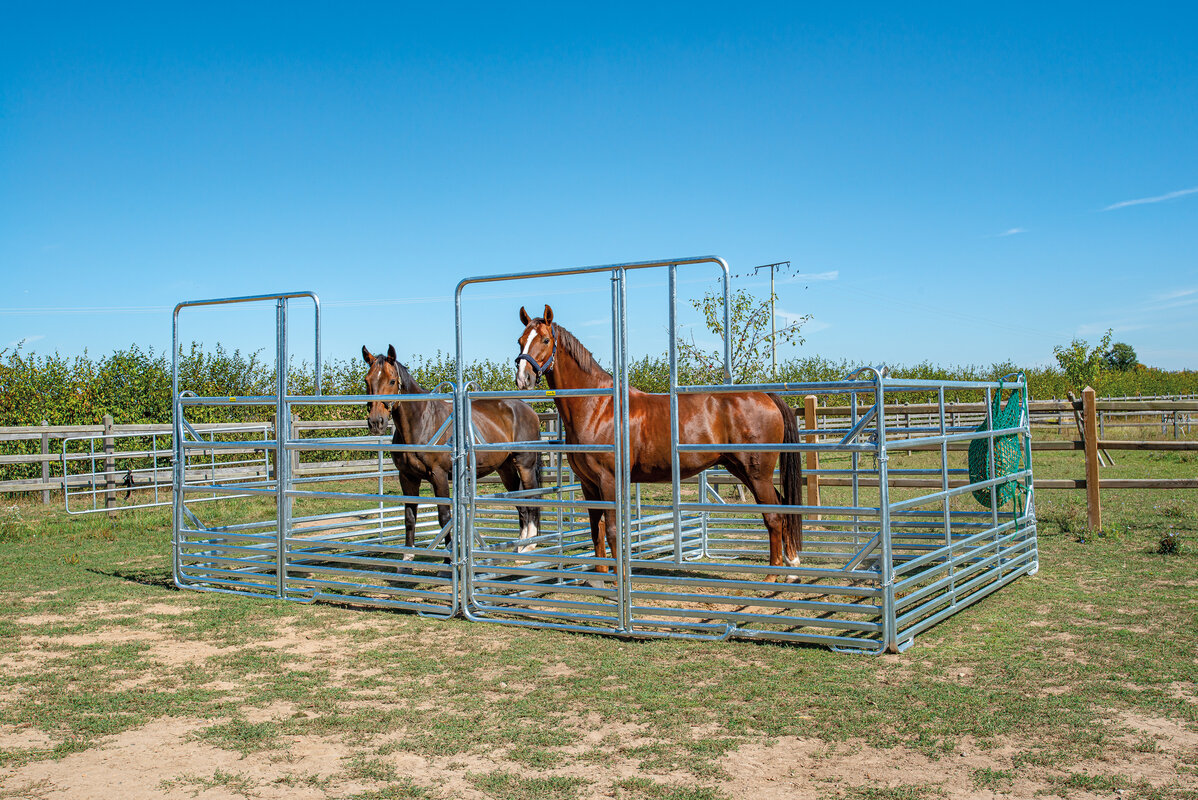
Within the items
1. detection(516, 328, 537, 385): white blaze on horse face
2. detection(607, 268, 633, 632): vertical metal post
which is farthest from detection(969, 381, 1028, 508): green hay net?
detection(516, 328, 537, 385): white blaze on horse face

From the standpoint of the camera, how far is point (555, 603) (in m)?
6.27

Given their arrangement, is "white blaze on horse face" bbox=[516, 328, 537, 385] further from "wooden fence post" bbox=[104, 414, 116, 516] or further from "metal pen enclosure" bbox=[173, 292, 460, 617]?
"wooden fence post" bbox=[104, 414, 116, 516]

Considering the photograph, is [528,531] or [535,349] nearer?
[535,349]

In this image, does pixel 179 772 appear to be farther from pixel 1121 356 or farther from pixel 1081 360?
pixel 1121 356

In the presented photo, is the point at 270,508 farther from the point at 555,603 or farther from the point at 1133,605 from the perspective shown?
the point at 1133,605

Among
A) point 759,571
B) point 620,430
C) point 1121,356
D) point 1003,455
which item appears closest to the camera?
point 759,571

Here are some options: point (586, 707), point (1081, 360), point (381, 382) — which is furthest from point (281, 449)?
point (1081, 360)

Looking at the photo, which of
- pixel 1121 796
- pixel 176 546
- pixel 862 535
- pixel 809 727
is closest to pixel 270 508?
pixel 176 546

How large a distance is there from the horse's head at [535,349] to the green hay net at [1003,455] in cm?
363

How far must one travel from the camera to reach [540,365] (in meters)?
6.32

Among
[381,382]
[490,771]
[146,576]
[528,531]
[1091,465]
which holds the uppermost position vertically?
[381,382]

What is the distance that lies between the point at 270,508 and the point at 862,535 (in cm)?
938

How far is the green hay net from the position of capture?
23.2 feet

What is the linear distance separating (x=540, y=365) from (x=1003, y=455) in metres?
4.03
